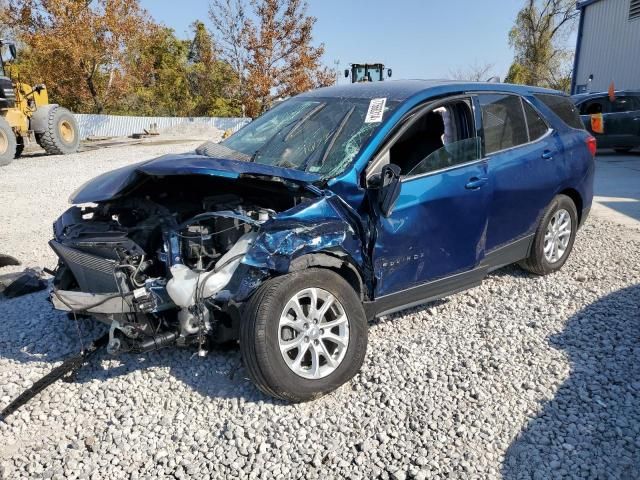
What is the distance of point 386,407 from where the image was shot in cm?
315

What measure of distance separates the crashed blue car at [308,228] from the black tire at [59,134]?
45.7ft

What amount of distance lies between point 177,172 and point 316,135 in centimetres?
117

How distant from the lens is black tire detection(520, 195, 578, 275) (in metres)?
4.85

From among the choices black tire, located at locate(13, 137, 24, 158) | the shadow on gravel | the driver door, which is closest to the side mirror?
the driver door

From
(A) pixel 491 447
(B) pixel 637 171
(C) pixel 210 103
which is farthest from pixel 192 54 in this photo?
(A) pixel 491 447

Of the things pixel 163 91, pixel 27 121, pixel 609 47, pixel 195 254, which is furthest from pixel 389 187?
pixel 163 91

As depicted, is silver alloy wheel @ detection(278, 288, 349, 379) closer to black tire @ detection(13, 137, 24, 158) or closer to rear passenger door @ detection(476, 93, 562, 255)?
rear passenger door @ detection(476, 93, 562, 255)

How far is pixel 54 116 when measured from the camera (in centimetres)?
1634

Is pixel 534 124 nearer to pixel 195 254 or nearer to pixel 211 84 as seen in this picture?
pixel 195 254

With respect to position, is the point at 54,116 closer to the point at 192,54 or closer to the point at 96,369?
the point at 96,369

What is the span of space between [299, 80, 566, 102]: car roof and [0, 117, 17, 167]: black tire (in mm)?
12445

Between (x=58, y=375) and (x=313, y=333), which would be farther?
(x=58, y=375)

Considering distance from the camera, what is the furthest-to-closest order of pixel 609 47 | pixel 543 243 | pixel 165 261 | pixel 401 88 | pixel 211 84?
pixel 211 84 → pixel 609 47 → pixel 543 243 → pixel 401 88 → pixel 165 261

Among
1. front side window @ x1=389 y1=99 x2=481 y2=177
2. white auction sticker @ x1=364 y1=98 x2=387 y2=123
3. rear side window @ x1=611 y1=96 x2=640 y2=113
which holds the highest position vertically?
white auction sticker @ x1=364 y1=98 x2=387 y2=123
